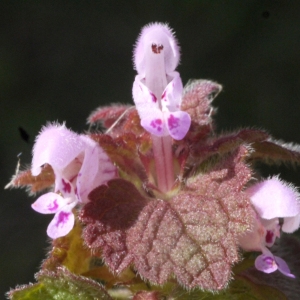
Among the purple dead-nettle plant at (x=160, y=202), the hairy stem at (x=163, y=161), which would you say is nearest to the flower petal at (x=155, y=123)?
the purple dead-nettle plant at (x=160, y=202)

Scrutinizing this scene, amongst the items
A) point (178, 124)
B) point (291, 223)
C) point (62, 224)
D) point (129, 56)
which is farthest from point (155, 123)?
point (129, 56)

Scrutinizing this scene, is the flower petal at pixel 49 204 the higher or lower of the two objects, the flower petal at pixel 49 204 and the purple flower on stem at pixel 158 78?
the lower

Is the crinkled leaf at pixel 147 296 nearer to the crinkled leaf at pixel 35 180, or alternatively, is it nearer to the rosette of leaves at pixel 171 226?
the rosette of leaves at pixel 171 226

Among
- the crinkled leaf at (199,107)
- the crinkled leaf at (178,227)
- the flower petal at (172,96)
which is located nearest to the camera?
the crinkled leaf at (178,227)

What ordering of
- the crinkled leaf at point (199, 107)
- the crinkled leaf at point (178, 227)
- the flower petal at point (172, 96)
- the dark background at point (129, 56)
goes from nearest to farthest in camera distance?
the crinkled leaf at point (178, 227), the flower petal at point (172, 96), the crinkled leaf at point (199, 107), the dark background at point (129, 56)

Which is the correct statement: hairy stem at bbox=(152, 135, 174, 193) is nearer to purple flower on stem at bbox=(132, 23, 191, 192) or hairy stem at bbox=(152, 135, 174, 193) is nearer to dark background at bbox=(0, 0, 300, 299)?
purple flower on stem at bbox=(132, 23, 191, 192)

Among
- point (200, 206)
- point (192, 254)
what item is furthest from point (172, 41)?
point (192, 254)

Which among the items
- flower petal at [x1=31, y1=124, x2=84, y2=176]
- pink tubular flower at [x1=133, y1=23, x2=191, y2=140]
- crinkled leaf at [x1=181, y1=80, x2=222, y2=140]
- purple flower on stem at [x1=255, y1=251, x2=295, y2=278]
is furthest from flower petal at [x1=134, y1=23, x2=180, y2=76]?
purple flower on stem at [x1=255, y1=251, x2=295, y2=278]
